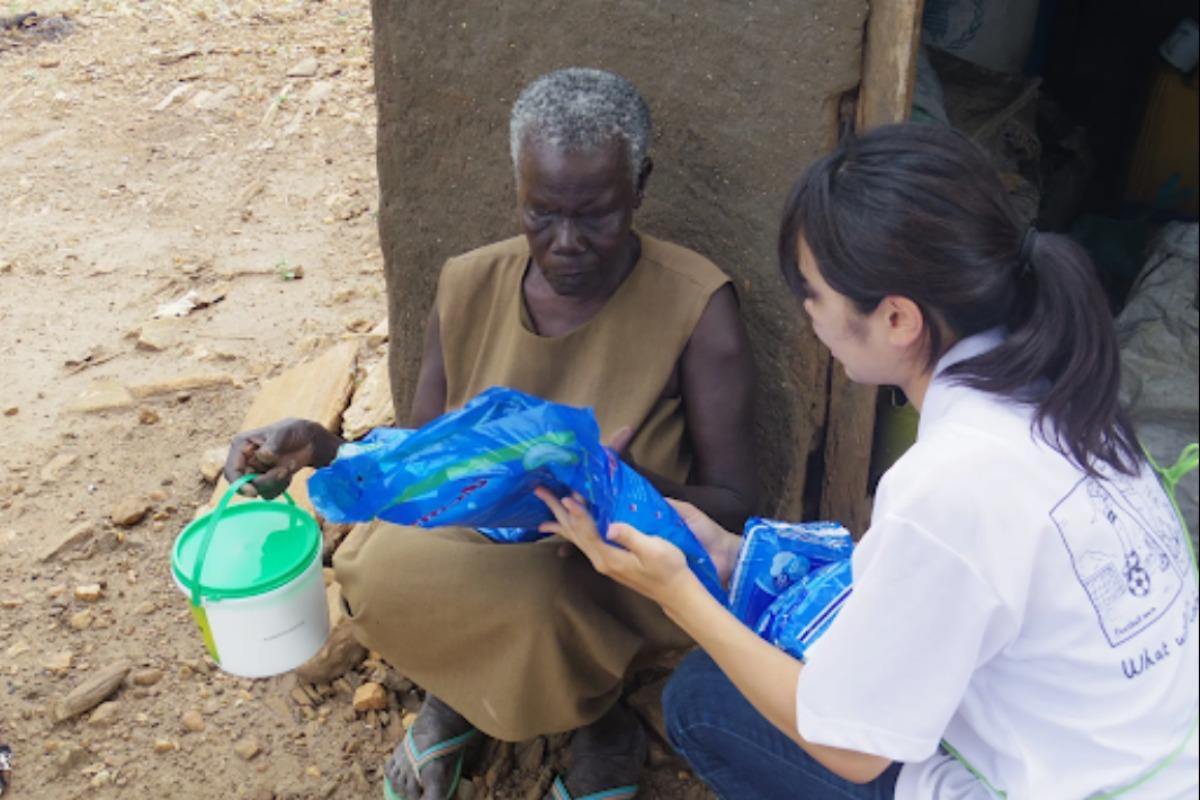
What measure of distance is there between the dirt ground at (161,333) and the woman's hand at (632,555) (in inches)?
34.0

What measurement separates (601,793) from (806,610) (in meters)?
0.77

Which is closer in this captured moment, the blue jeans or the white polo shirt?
the white polo shirt

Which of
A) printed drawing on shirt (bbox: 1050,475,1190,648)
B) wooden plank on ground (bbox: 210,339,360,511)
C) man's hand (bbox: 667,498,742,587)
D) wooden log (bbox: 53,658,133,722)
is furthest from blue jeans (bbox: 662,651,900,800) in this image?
wooden plank on ground (bbox: 210,339,360,511)

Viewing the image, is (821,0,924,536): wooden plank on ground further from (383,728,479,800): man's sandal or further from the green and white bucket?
the green and white bucket

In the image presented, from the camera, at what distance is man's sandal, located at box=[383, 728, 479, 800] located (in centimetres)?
230

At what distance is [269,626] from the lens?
2051mm

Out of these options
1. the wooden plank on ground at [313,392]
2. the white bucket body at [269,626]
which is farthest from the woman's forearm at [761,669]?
the wooden plank on ground at [313,392]

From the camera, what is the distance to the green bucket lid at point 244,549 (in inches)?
77.7

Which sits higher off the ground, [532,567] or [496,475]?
[496,475]

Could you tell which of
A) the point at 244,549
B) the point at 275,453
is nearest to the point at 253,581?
the point at 244,549

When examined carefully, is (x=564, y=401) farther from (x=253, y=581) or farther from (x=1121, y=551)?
(x=1121, y=551)

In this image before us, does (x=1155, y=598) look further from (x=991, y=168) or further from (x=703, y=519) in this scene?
(x=703, y=519)

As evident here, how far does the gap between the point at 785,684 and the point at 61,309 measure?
3.62 m

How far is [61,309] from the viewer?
433cm
